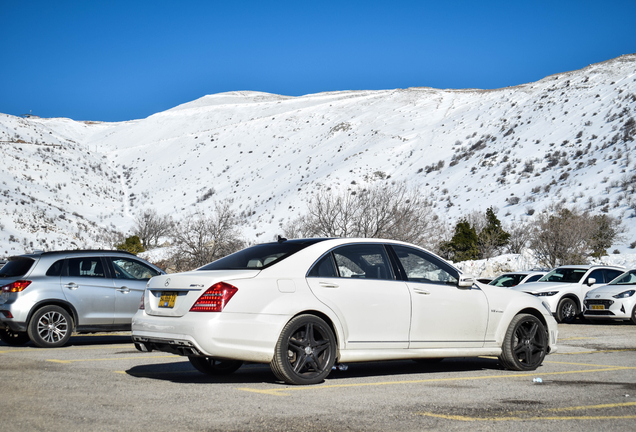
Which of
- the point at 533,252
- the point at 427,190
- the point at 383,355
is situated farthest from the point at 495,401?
the point at 427,190

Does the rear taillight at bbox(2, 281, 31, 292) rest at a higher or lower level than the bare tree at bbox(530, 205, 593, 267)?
lower

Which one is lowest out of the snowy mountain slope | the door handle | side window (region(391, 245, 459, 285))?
the door handle

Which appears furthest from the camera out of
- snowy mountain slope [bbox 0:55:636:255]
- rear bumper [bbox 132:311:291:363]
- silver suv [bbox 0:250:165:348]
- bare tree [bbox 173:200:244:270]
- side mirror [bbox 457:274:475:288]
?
snowy mountain slope [bbox 0:55:636:255]

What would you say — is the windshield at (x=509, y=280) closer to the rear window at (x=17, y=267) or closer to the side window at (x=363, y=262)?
the side window at (x=363, y=262)

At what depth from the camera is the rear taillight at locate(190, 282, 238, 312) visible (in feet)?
21.6

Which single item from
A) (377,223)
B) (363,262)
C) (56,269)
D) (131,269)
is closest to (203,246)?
(377,223)

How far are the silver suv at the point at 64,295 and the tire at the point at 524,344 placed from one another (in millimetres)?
6290

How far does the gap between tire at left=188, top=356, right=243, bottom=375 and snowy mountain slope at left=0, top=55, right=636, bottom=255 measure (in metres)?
33.8

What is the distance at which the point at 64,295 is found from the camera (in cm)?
1123

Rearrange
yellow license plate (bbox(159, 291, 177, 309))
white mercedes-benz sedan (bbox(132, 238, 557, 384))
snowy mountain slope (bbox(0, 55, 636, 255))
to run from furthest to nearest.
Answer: snowy mountain slope (bbox(0, 55, 636, 255)), yellow license plate (bbox(159, 291, 177, 309)), white mercedes-benz sedan (bbox(132, 238, 557, 384))

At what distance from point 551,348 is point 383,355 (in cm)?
293

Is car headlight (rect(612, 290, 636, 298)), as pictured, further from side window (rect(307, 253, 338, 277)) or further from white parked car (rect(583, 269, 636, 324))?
side window (rect(307, 253, 338, 277))

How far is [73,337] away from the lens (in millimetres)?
13711

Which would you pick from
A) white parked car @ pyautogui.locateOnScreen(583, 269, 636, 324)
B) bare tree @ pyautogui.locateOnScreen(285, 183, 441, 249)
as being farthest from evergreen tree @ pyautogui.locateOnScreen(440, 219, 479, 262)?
white parked car @ pyautogui.locateOnScreen(583, 269, 636, 324)
